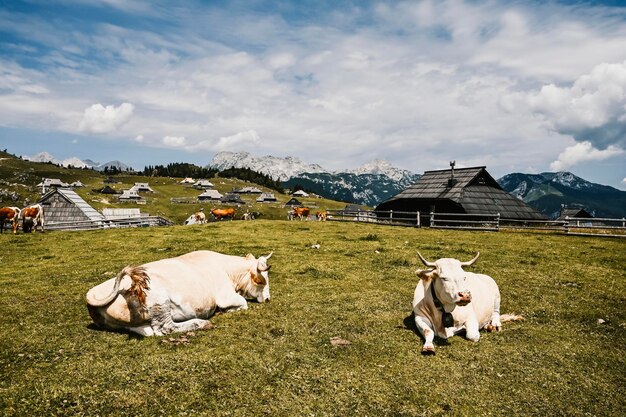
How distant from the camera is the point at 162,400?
17.2 feet

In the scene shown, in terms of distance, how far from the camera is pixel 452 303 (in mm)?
7109

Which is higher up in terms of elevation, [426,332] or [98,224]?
[98,224]

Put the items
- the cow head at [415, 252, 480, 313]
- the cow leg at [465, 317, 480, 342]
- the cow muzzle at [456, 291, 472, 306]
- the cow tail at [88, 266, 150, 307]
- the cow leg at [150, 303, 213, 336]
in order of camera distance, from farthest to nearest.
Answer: the cow leg at [465, 317, 480, 342]
the cow leg at [150, 303, 213, 336]
the cow tail at [88, 266, 150, 307]
the cow head at [415, 252, 480, 313]
the cow muzzle at [456, 291, 472, 306]

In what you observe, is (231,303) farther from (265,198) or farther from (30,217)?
(265,198)

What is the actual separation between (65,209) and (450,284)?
44.5m

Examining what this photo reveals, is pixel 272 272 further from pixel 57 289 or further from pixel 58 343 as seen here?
pixel 58 343

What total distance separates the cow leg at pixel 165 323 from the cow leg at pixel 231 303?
122 centimetres

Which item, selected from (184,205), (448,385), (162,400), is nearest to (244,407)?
(162,400)

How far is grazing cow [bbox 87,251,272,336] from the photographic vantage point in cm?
735

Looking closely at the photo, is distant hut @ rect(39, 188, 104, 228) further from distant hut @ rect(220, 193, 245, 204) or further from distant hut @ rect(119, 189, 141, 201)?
distant hut @ rect(220, 193, 245, 204)

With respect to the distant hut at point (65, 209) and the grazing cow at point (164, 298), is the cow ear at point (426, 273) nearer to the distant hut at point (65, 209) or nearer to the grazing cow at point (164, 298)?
the grazing cow at point (164, 298)

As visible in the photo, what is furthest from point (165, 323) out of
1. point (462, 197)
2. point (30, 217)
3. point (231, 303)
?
point (462, 197)

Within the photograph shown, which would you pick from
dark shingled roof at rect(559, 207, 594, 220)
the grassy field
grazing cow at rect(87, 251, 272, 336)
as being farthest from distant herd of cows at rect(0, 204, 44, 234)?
dark shingled roof at rect(559, 207, 594, 220)

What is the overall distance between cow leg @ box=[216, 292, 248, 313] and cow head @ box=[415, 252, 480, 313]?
4804 millimetres
